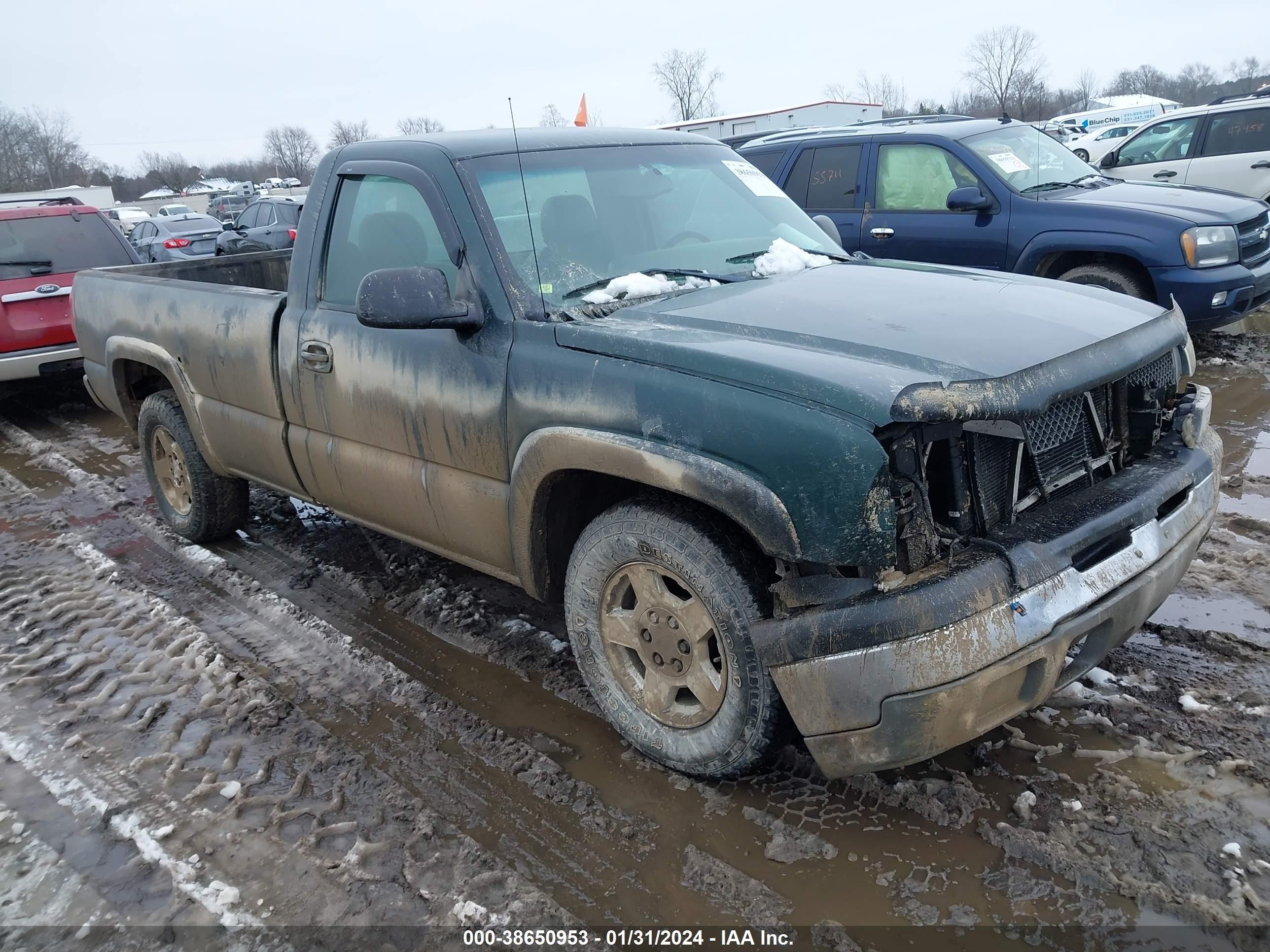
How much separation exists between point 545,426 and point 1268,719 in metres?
2.43

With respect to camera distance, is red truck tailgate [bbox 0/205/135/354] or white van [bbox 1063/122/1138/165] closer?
red truck tailgate [bbox 0/205/135/354]

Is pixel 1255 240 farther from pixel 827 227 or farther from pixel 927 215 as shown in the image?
pixel 827 227

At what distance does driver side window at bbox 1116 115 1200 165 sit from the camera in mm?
10234

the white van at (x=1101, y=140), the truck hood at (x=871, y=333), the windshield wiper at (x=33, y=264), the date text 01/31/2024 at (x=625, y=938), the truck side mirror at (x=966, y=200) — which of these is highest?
Answer: the truck hood at (x=871, y=333)

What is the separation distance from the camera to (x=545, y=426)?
112 inches

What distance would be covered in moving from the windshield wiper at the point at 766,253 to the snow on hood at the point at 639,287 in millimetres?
265

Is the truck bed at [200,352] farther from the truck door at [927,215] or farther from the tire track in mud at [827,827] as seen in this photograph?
the truck door at [927,215]

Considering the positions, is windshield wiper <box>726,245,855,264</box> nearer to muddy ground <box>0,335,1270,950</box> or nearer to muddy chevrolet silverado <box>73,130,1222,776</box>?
muddy chevrolet silverado <box>73,130,1222,776</box>

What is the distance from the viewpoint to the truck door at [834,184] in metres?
7.79

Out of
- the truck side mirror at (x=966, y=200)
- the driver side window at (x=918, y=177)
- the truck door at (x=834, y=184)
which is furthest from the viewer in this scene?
the truck door at (x=834, y=184)

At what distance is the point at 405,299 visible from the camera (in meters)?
2.89

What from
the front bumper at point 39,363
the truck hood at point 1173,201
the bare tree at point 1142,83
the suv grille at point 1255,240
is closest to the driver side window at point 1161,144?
the truck hood at point 1173,201

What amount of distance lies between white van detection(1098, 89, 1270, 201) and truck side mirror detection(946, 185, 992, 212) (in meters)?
3.55

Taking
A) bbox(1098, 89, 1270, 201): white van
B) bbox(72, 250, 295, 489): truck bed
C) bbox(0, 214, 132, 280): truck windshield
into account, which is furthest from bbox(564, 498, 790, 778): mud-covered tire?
bbox(1098, 89, 1270, 201): white van
